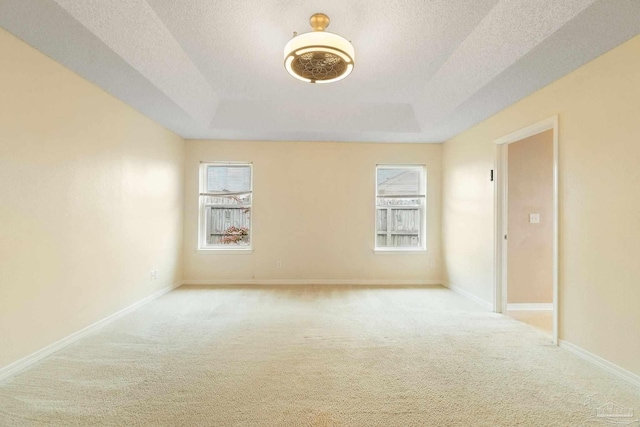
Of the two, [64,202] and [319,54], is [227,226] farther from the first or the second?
[319,54]

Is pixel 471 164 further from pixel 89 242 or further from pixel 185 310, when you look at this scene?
pixel 89 242

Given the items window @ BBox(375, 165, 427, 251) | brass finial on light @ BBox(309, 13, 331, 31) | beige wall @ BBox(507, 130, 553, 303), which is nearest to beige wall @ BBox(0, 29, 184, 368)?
brass finial on light @ BBox(309, 13, 331, 31)

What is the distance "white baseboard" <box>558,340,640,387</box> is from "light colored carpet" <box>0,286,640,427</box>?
0.21 ft

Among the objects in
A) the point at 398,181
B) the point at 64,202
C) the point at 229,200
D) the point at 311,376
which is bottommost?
the point at 311,376

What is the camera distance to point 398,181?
512 centimetres

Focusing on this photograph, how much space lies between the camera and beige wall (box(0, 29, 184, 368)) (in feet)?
6.86

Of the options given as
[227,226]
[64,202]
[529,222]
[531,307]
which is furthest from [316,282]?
[64,202]

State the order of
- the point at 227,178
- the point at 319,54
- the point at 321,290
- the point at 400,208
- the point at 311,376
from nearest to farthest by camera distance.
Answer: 1. the point at 311,376
2. the point at 319,54
3. the point at 321,290
4. the point at 227,178
5. the point at 400,208

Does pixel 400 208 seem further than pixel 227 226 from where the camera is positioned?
Yes

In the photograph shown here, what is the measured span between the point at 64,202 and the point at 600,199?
4.38 m

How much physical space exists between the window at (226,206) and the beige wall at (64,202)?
113cm

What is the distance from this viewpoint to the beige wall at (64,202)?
6.86 feet

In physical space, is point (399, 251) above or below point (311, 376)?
above

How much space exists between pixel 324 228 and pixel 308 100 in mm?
2041
